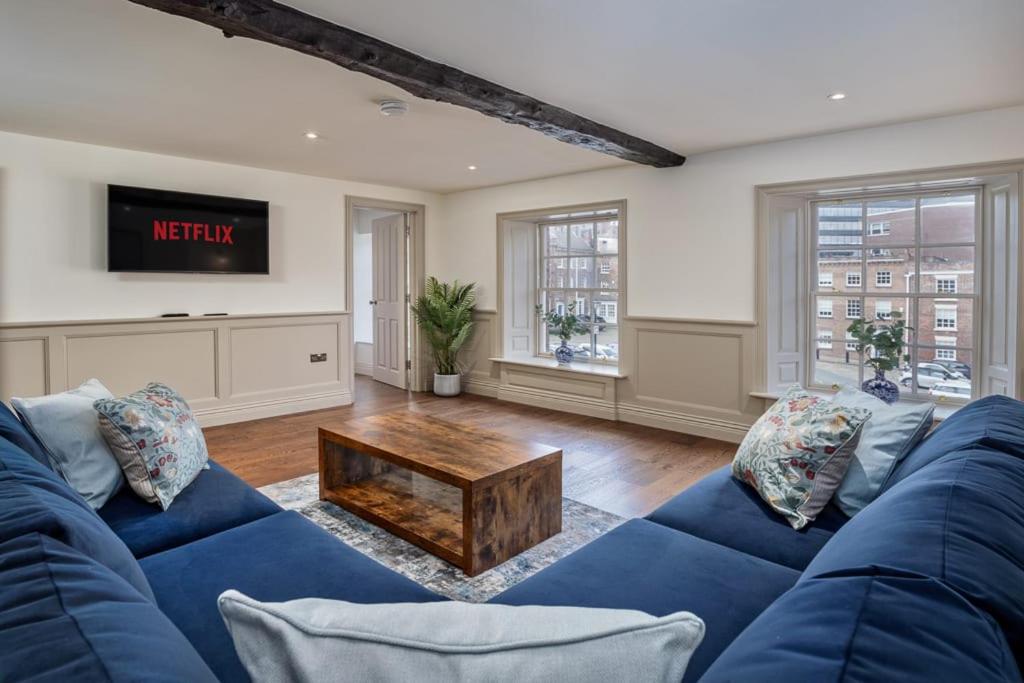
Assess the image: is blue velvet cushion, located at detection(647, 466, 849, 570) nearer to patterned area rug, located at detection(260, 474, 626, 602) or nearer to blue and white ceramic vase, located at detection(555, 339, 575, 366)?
patterned area rug, located at detection(260, 474, 626, 602)

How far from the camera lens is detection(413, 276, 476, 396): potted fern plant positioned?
250 inches

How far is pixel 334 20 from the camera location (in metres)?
2.39

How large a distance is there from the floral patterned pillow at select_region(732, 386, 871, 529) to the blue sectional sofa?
64mm

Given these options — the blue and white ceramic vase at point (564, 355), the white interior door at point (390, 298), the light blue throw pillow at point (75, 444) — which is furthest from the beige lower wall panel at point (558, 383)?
the light blue throw pillow at point (75, 444)

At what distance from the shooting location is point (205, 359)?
16.5ft

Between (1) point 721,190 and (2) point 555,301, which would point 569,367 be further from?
(1) point 721,190

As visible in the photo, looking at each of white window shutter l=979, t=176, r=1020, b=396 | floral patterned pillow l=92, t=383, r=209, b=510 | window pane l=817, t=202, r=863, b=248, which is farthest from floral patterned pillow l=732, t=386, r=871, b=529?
window pane l=817, t=202, r=863, b=248

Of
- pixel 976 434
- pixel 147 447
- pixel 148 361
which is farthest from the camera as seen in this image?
pixel 148 361

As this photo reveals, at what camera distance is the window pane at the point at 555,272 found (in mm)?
6203

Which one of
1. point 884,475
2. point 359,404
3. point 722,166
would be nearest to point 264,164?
point 359,404

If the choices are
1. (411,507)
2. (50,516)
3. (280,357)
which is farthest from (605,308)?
(50,516)

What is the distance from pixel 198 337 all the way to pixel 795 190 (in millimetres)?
4926

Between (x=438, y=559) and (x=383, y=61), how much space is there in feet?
7.22

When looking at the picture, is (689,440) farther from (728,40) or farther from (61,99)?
(61,99)
